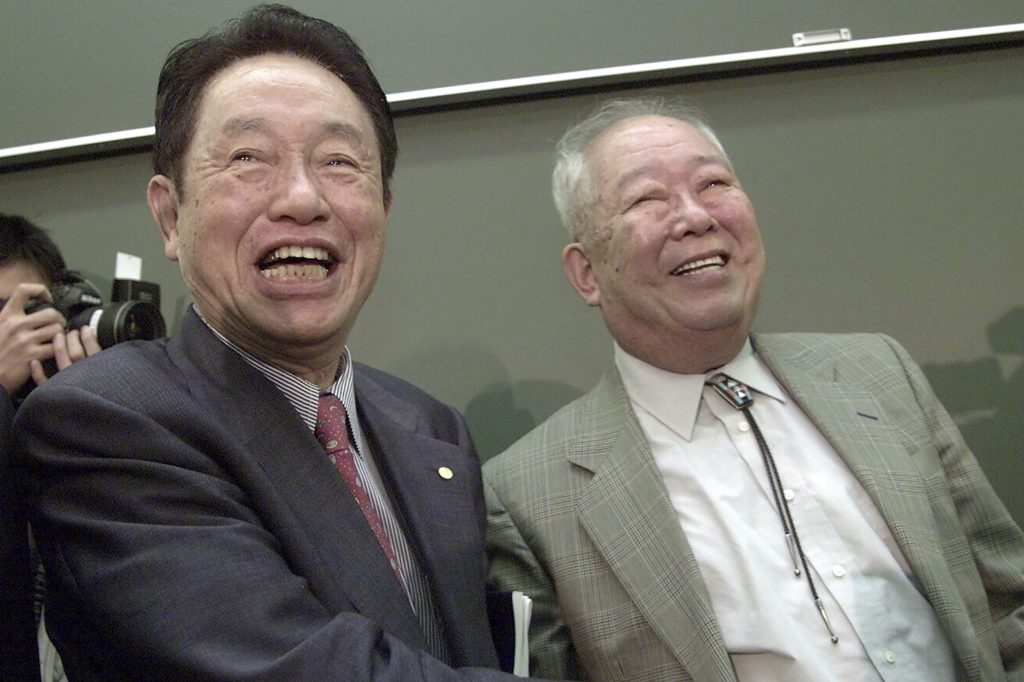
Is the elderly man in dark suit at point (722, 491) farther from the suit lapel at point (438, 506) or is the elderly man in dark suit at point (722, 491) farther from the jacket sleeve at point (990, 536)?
the suit lapel at point (438, 506)

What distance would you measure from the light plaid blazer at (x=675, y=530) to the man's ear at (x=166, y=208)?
69 centimetres

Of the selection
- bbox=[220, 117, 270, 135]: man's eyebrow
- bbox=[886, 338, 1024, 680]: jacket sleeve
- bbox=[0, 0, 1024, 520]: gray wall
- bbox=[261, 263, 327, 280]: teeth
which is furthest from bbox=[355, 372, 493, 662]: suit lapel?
bbox=[886, 338, 1024, 680]: jacket sleeve

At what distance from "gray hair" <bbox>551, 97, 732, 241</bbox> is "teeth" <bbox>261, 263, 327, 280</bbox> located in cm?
67

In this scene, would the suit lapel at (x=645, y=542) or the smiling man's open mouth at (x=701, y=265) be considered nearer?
the suit lapel at (x=645, y=542)

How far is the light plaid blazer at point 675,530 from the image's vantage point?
127cm

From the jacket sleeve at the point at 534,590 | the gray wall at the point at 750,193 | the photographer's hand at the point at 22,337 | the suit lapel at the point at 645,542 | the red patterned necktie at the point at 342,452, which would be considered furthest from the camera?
the gray wall at the point at 750,193

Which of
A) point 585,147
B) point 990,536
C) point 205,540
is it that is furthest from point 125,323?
point 990,536

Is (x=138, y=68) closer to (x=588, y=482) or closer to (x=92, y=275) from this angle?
(x=92, y=275)

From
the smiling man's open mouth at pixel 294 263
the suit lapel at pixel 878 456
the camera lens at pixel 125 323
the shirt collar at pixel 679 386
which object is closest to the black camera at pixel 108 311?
the camera lens at pixel 125 323

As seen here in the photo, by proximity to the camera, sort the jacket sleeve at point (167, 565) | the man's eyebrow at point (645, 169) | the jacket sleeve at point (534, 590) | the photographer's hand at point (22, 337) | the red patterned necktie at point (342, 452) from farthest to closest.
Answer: the man's eyebrow at point (645, 169), the photographer's hand at point (22, 337), the jacket sleeve at point (534, 590), the red patterned necktie at point (342, 452), the jacket sleeve at point (167, 565)

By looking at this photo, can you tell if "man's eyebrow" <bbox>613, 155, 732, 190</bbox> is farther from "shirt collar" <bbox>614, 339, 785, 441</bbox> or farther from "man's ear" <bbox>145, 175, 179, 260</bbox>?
"man's ear" <bbox>145, 175, 179, 260</bbox>

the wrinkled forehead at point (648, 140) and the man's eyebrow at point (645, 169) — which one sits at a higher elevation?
the wrinkled forehead at point (648, 140)

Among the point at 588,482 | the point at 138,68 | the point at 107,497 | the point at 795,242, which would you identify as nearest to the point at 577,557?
the point at 588,482

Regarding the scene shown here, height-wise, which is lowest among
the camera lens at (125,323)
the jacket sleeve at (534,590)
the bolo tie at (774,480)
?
the jacket sleeve at (534,590)
